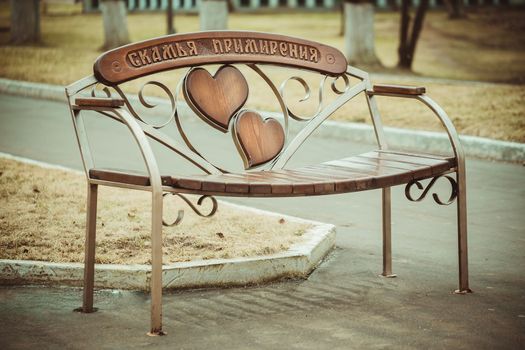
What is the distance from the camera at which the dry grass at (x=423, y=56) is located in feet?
36.6

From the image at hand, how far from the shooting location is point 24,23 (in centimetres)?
2473

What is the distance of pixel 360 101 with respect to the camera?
12.6 metres

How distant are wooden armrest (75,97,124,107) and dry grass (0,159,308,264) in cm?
96

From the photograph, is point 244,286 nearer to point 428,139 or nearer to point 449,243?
point 449,243

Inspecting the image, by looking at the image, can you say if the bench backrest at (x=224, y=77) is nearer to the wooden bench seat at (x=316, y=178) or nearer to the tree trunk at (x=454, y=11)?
the wooden bench seat at (x=316, y=178)

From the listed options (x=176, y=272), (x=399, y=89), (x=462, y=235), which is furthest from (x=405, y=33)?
(x=176, y=272)

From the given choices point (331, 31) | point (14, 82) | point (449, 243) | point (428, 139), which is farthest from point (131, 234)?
point (331, 31)

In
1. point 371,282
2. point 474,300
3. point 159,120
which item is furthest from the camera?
point 159,120

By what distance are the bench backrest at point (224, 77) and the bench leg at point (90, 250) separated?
50cm

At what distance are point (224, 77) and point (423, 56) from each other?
18.9 metres

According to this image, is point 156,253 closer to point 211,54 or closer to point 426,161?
point 211,54

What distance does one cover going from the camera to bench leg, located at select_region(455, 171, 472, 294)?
15.8 feet

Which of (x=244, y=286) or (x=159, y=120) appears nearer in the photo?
(x=244, y=286)

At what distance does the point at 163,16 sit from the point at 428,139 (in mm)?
32036
